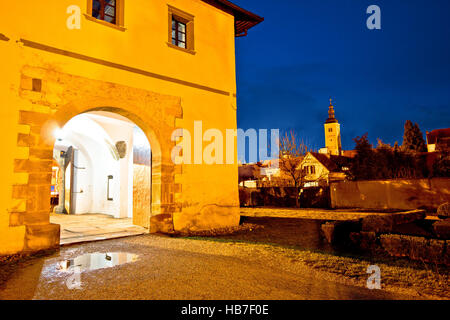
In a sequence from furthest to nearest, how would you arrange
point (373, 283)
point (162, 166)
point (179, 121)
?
point (179, 121) < point (162, 166) < point (373, 283)

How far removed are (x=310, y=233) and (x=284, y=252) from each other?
2750 mm

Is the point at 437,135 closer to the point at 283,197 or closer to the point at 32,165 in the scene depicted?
the point at 283,197

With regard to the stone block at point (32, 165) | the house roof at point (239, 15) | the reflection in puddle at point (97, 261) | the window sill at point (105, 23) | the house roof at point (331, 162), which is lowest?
the reflection in puddle at point (97, 261)

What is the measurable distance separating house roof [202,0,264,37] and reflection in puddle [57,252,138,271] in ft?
27.2

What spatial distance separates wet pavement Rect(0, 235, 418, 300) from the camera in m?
3.17

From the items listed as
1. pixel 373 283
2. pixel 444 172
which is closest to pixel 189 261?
A: pixel 373 283

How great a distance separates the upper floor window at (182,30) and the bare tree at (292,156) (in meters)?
13.0

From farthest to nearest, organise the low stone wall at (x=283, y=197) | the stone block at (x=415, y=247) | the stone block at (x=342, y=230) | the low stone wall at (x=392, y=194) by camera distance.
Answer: the low stone wall at (x=283, y=197) < the low stone wall at (x=392, y=194) < the stone block at (x=342, y=230) < the stone block at (x=415, y=247)

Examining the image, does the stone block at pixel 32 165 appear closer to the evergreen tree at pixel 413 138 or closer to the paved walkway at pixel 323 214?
the paved walkway at pixel 323 214

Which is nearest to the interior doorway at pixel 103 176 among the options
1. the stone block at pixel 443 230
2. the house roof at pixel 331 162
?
the stone block at pixel 443 230

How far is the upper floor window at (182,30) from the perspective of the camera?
8.25 m

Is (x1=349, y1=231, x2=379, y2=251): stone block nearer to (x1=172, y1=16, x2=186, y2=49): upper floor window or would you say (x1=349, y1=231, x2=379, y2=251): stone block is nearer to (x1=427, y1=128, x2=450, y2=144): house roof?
(x1=172, y1=16, x2=186, y2=49): upper floor window
